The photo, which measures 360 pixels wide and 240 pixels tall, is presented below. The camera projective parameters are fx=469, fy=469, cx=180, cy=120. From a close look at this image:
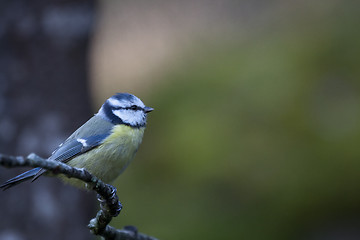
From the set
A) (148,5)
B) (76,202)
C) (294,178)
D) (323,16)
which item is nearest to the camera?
(76,202)

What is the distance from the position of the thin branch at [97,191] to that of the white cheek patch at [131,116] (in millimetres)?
411

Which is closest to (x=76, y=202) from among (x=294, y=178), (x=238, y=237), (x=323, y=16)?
(x=238, y=237)

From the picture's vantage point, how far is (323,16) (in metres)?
3.81

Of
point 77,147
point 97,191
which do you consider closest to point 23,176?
point 77,147

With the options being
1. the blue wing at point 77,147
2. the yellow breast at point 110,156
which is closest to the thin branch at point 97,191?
the yellow breast at point 110,156

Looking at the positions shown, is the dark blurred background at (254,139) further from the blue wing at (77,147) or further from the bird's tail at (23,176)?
the bird's tail at (23,176)

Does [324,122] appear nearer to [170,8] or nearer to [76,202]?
[170,8]

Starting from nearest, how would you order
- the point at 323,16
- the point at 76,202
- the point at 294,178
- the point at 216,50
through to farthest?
1. the point at 76,202
2. the point at 294,178
3. the point at 323,16
4. the point at 216,50

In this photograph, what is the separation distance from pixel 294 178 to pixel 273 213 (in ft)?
0.93

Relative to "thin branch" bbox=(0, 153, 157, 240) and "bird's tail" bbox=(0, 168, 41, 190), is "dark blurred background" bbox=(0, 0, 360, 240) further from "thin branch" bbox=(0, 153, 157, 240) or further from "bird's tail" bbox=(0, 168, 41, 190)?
"thin branch" bbox=(0, 153, 157, 240)

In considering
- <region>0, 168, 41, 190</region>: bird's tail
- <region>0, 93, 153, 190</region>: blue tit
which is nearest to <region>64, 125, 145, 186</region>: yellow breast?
<region>0, 93, 153, 190</region>: blue tit

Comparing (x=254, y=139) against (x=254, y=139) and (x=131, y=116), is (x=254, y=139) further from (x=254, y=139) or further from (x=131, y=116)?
(x=131, y=116)

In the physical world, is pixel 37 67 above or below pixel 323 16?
below

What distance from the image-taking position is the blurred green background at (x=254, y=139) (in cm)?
324
